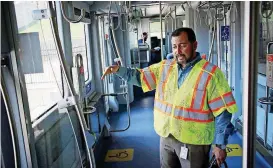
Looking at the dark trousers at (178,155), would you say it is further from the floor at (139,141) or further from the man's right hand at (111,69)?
the floor at (139,141)

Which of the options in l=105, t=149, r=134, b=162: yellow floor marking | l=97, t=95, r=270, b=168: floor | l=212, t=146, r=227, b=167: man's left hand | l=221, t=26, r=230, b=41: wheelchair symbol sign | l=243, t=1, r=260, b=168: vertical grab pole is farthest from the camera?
l=221, t=26, r=230, b=41: wheelchair symbol sign

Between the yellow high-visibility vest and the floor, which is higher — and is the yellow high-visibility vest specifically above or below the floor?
above

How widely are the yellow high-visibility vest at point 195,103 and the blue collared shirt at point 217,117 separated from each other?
3 centimetres

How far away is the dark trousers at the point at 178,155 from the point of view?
1.93m

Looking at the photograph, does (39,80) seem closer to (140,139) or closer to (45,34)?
(45,34)

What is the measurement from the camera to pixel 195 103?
187 centimetres

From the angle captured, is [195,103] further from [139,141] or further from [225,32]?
[225,32]

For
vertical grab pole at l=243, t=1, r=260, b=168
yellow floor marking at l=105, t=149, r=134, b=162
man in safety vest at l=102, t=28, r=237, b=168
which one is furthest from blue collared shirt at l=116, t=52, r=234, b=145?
yellow floor marking at l=105, t=149, r=134, b=162

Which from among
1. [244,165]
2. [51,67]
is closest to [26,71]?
[51,67]

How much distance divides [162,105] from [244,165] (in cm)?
130

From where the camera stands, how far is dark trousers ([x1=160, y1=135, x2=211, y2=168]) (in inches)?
75.9

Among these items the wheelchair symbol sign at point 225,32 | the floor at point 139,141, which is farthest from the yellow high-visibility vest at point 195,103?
the wheelchair symbol sign at point 225,32

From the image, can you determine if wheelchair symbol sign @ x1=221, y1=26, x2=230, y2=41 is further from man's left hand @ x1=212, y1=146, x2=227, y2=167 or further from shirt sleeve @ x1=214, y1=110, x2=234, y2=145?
man's left hand @ x1=212, y1=146, x2=227, y2=167

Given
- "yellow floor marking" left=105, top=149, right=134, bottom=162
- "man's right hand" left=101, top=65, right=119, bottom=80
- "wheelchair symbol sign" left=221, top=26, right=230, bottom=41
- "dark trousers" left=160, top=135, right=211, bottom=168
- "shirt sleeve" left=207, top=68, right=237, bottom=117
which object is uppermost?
"wheelchair symbol sign" left=221, top=26, right=230, bottom=41
